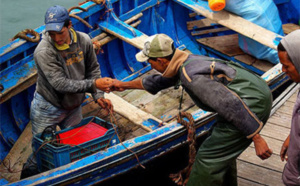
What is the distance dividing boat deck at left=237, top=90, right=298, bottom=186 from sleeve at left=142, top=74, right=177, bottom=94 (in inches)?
54.6

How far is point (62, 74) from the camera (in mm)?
4082

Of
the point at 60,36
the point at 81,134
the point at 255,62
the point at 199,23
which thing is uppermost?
the point at 60,36

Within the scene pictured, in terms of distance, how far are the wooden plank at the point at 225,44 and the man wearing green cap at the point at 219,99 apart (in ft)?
12.0

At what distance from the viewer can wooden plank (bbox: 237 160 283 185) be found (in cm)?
435

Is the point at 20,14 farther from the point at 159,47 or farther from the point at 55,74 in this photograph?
the point at 159,47

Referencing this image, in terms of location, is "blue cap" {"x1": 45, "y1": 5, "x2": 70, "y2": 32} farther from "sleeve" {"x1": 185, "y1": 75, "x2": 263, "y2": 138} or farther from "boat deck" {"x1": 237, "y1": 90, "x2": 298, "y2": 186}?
"boat deck" {"x1": 237, "y1": 90, "x2": 298, "y2": 186}

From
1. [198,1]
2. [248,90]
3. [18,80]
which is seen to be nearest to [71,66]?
[18,80]

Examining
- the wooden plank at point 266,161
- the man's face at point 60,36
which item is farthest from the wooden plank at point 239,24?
the man's face at point 60,36

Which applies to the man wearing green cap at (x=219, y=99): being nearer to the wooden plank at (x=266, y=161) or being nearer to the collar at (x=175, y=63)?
the collar at (x=175, y=63)

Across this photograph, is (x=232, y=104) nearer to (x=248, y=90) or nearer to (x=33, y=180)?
(x=248, y=90)

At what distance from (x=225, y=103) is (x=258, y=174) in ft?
5.21

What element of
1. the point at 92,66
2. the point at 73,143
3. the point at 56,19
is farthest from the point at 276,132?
the point at 56,19

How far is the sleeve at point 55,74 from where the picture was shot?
157 inches

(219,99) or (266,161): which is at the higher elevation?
(219,99)
